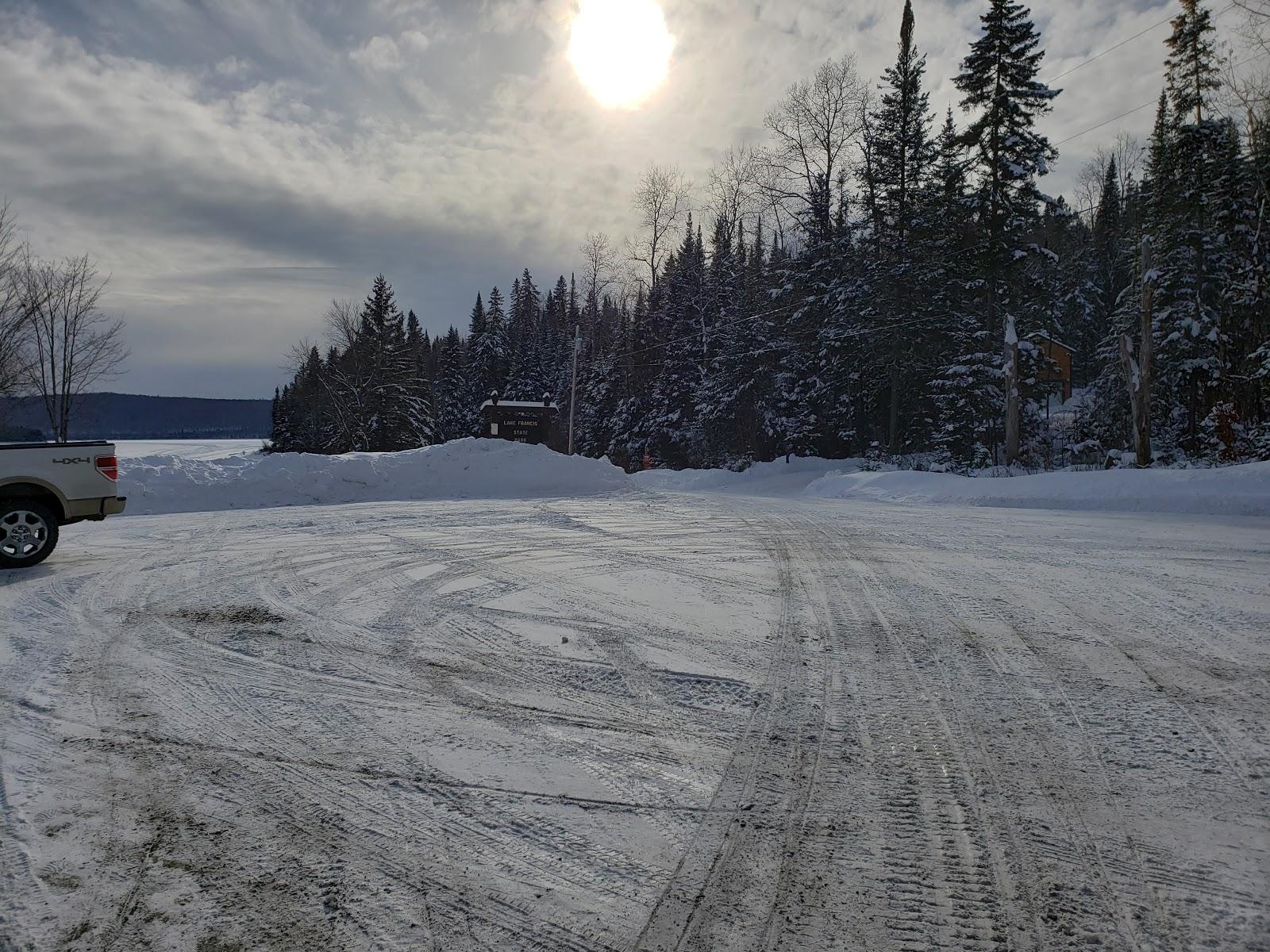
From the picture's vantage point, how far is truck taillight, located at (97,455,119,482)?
7.53 m

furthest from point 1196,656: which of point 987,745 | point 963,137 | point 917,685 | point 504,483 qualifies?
point 963,137

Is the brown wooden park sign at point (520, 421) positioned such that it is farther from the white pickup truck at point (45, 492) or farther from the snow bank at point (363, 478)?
the white pickup truck at point (45, 492)

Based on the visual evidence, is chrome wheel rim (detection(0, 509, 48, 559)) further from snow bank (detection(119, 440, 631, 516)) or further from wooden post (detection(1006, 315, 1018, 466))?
wooden post (detection(1006, 315, 1018, 466))

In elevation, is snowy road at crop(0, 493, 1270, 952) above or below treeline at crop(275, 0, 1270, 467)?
below

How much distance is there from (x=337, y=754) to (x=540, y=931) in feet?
5.00

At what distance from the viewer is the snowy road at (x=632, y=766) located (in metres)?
2.11

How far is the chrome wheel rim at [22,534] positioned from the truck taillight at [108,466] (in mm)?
709

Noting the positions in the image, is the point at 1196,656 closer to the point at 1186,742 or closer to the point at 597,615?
the point at 1186,742

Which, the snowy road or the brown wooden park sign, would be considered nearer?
the snowy road

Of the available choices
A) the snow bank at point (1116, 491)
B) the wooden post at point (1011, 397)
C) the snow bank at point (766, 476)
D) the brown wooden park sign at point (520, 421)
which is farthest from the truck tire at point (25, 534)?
the brown wooden park sign at point (520, 421)

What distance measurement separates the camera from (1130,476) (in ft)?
46.1

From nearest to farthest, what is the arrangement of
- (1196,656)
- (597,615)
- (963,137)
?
1. (1196,656)
2. (597,615)
3. (963,137)

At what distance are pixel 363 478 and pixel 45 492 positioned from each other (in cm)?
798

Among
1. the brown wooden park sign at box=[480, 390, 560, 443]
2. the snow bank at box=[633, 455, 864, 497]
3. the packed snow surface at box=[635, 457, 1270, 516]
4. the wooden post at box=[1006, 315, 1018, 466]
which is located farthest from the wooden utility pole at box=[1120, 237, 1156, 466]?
the brown wooden park sign at box=[480, 390, 560, 443]
